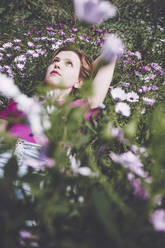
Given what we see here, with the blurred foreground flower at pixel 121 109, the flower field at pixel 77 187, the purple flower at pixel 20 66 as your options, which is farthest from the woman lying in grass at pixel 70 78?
the purple flower at pixel 20 66

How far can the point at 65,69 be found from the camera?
1.10 m

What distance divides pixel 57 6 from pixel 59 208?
Result: 4.94m

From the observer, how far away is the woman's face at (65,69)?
107 centimetres

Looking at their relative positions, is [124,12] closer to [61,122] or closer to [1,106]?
[1,106]

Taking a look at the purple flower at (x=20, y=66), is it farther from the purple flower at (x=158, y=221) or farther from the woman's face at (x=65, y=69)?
the purple flower at (x=158, y=221)

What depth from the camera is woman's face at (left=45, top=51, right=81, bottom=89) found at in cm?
107

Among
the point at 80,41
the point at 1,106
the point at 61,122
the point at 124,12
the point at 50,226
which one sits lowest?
the point at 50,226

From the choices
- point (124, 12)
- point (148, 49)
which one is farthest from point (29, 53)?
point (124, 12)

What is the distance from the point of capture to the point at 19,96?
1.40 feet

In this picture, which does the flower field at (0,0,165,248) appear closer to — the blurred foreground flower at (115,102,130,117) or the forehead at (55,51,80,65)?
the blurred foreground flower at (115,102,130,117)

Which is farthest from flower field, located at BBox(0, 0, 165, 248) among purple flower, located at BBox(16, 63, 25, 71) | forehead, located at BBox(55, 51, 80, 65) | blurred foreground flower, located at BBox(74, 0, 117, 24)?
purple flower, located at BBox(16, 63, 25, 71)

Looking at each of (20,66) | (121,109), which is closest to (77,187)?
(121,109)

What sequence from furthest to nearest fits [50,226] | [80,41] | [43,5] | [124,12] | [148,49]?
[124,12] < [43,5] < [148,49] < [80,41] < [50,226]

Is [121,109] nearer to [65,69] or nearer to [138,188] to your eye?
[138,188]
